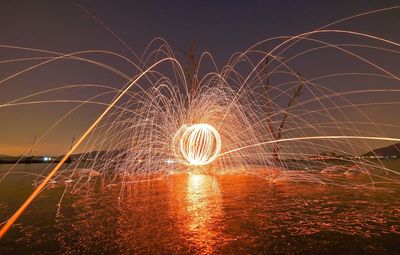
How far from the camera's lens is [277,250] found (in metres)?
5.58

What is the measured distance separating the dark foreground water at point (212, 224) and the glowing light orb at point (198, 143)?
284 inches

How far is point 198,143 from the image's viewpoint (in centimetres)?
1938

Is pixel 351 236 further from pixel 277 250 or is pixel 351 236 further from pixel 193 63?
pixel 193 63

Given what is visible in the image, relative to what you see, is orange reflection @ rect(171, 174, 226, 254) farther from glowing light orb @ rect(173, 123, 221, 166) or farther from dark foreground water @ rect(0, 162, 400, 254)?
glowing light orb @ rect(173, 123, 221, 166)

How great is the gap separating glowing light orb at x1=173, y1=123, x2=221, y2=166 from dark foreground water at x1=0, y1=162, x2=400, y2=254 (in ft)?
23.7

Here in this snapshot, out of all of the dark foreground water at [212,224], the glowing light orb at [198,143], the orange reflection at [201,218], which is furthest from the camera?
the glowing light orb at [198,143]

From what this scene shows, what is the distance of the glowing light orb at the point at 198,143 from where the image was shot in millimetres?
19016

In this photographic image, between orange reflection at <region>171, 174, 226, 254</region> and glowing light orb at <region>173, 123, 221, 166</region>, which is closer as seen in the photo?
orange reflection at <region>171, 174, 226, 254</region>

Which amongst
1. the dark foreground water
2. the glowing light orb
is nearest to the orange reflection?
the dark foreground water

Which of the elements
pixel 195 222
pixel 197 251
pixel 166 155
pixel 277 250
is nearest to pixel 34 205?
pixel 195 222

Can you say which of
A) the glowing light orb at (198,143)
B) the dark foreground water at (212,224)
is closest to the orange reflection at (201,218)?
the dark foreground water at (212,224)

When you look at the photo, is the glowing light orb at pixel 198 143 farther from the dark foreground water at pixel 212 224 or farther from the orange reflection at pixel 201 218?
the dark foreground water at pixel 212 224

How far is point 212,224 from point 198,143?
→ 12024 millimetres

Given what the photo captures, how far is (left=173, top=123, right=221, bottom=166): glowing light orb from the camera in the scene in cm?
1902
